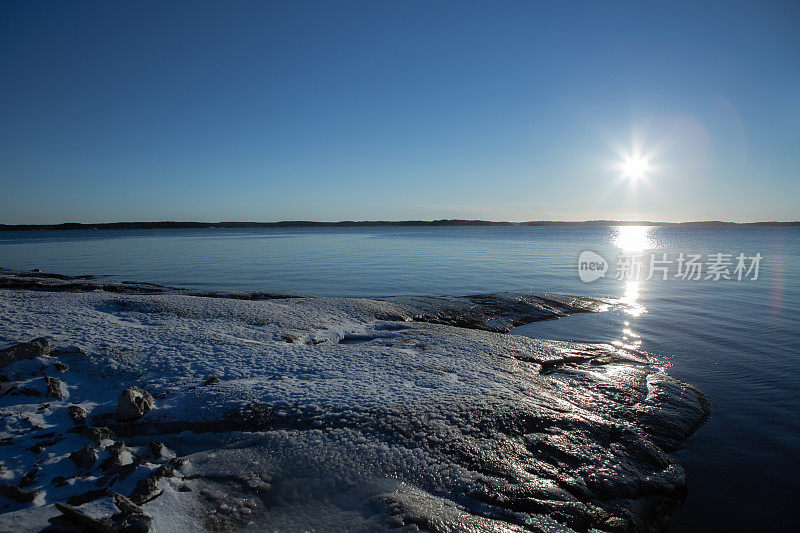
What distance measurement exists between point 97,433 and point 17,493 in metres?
0.93

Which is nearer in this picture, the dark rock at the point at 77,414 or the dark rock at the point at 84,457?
the dark rock at the point at 84,457

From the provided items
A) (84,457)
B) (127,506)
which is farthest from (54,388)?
(127,506)

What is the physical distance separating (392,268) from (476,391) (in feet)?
63.6

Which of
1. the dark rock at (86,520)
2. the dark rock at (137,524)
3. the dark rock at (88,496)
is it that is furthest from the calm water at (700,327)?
the dark rock at (88,496)

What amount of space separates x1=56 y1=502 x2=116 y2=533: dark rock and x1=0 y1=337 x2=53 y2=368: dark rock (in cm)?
377

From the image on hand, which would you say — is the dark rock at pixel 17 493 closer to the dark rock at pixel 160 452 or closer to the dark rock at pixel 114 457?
the dark rock at pixel 114 457

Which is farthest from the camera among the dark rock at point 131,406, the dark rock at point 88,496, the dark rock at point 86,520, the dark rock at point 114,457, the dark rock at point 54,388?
the dark rock at point 54,388

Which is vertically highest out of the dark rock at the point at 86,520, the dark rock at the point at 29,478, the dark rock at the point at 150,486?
the dark rock at the point at 86,520

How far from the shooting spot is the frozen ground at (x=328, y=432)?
11.2ft

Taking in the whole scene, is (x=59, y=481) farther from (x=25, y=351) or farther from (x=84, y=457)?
(x=25, y=351)

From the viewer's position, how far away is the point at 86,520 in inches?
110

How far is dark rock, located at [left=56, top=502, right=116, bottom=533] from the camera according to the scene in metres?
2.78

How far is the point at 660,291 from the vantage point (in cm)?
1808

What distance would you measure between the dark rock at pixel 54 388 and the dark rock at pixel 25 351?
0.74 metres
